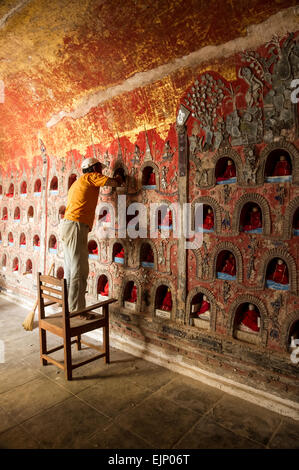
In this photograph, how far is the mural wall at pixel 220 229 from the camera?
11.8ft

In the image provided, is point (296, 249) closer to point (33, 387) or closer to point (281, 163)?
point (281, 163)

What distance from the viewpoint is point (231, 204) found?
13.3 ft

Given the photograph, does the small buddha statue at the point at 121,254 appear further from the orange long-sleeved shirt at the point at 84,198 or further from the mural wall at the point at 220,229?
the orange long-sleeved shirt at the point at 84,198

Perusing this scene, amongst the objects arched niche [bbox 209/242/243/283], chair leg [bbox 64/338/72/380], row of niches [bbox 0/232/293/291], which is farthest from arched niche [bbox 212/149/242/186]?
chair leg [bbox 64/338/72/380]

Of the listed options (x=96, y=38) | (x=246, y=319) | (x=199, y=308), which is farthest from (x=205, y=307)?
(x=96, y=38)

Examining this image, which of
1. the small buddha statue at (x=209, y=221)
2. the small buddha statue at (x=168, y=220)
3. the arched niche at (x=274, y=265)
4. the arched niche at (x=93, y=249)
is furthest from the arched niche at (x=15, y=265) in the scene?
the arched niche at (x=274, y=265)

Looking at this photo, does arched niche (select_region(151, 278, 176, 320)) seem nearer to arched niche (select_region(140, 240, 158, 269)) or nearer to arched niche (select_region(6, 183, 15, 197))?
arched niche (select_region(140, 240, 158, 269))

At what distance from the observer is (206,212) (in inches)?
177

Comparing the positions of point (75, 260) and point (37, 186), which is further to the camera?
point (37, 186)

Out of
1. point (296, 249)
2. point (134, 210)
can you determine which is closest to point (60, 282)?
point (134, 210)

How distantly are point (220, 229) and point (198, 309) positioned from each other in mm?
1349

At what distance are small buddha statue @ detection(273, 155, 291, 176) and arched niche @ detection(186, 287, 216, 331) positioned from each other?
1887 mm

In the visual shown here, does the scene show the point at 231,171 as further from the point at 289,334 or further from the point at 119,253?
the point at 119,253

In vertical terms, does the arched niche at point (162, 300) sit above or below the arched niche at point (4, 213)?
below
